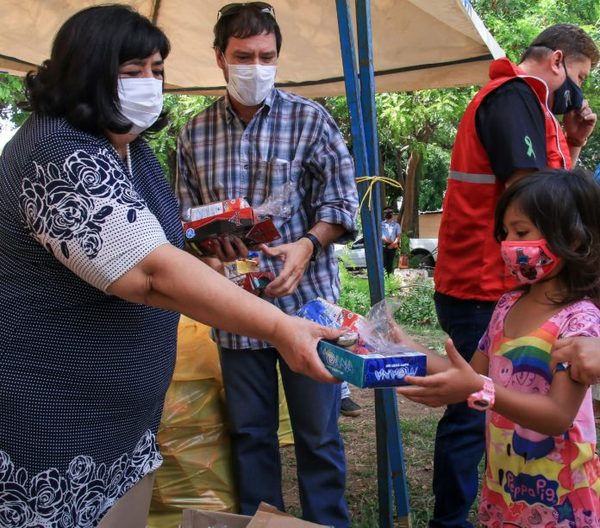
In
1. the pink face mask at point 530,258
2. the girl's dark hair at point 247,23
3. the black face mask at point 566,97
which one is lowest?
the pink face mask at point 530,258

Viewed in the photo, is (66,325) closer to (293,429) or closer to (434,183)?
(293,429)

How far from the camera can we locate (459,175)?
2822 mm

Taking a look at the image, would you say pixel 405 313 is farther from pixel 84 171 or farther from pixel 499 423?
pixel 84 171

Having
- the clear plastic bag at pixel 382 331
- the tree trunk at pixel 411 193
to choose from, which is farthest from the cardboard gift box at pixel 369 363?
the tree trunk at pixel 411 193

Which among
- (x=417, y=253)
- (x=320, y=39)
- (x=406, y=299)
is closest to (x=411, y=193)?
(x=417, y=253)

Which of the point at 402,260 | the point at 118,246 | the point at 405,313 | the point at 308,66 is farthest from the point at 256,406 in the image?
the point at 402,260

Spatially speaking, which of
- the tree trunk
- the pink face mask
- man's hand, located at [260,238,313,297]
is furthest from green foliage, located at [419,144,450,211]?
the pink face mask

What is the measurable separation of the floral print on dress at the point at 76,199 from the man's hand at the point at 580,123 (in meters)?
2.44

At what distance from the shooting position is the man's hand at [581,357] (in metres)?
1.74

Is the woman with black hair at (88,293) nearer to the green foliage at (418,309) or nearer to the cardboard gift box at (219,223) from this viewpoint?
the cardboard gift box at (219,223)

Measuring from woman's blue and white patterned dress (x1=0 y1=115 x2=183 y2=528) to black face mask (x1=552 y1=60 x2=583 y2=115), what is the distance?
2025 mm

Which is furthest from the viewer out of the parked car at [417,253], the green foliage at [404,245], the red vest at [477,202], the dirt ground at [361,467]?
the parked car at [417,253]

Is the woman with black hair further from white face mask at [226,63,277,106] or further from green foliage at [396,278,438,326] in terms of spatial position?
green foliage at [396,278,438,326]

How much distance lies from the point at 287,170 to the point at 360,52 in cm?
55
